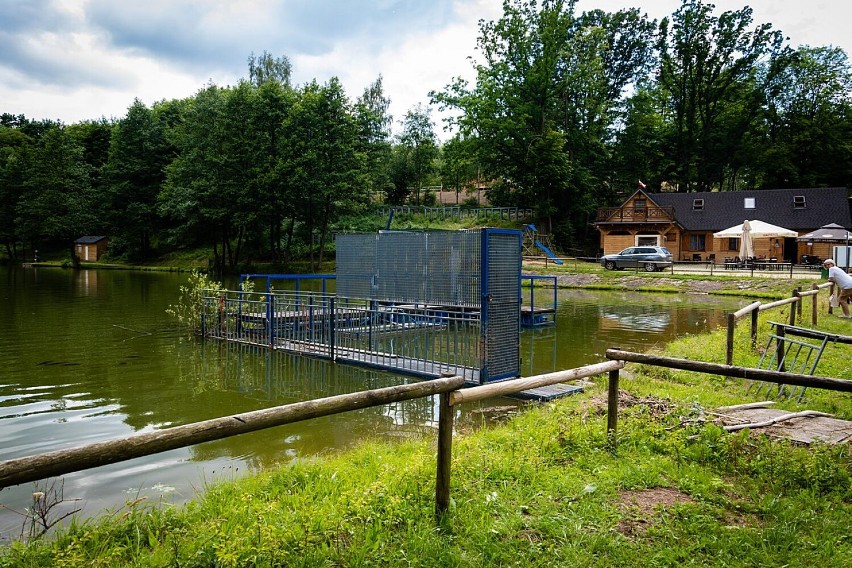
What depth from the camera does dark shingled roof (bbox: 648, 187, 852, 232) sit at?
4141 cm

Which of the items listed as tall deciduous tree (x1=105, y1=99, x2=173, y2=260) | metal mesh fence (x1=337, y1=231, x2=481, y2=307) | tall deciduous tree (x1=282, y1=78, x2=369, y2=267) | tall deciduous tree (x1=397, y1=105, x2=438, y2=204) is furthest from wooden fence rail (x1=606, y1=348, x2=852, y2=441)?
tall deciduous tree (x1=105, y1=99, x2=173, y2=260)

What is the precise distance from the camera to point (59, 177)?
57156 mm

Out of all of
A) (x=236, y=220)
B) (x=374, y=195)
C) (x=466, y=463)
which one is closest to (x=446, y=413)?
(x=466, y=463)

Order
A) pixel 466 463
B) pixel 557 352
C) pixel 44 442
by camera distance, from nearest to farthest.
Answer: pixel 466 463
pixel 44 442
pixel 557 352

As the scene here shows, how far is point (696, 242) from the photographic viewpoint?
4484cm

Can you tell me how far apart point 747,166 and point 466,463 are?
6535cm

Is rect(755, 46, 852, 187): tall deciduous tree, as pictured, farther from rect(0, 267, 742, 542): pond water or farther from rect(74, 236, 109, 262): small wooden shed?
rect(74, 236, 109, 262): small wooden shed

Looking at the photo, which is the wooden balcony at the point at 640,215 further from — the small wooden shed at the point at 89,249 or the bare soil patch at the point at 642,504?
the small wooden shed at the point at 89,249

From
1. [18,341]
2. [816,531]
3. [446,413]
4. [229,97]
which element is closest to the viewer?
[816,531]

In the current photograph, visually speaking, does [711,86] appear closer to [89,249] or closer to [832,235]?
[832,235]

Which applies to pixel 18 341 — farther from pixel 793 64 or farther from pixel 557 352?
pixel 793 64

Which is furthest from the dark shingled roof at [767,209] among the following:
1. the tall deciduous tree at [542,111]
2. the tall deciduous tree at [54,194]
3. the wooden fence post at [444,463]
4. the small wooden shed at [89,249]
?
the small wooden shed at [89,249]

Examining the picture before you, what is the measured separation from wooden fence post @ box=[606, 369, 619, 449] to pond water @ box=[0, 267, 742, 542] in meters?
2.86

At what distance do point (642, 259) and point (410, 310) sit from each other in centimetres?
2669
